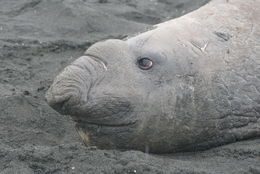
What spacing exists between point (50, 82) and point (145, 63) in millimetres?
1757

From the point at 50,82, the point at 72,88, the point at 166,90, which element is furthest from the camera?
the point at 50,82

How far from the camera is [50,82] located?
5812 mm

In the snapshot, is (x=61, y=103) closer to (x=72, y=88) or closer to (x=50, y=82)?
(x=72, y=88)

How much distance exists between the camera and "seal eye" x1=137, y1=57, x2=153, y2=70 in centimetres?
430

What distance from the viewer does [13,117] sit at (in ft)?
16.4

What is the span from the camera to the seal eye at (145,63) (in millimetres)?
4301

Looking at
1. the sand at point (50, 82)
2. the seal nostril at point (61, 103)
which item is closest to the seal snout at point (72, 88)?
the seal nostril at point (61, 103)

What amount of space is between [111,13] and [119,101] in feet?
12.7

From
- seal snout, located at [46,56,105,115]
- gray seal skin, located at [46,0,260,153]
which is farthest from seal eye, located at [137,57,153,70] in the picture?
seal snout, located at [46,56,105,115]

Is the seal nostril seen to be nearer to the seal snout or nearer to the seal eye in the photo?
the seal snout

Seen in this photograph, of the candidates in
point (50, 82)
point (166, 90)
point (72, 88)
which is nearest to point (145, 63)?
point (166, 90)

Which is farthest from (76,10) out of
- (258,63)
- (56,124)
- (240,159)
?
(240,159)

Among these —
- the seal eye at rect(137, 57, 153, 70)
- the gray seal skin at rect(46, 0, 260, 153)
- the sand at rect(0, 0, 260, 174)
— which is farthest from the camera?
the seal eye at rect(137, 57, 153, 70)

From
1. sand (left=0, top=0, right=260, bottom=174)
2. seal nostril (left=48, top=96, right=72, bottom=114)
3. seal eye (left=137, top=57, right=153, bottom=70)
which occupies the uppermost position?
seal eye (left=137, top=57, right=153, bottom=70)
